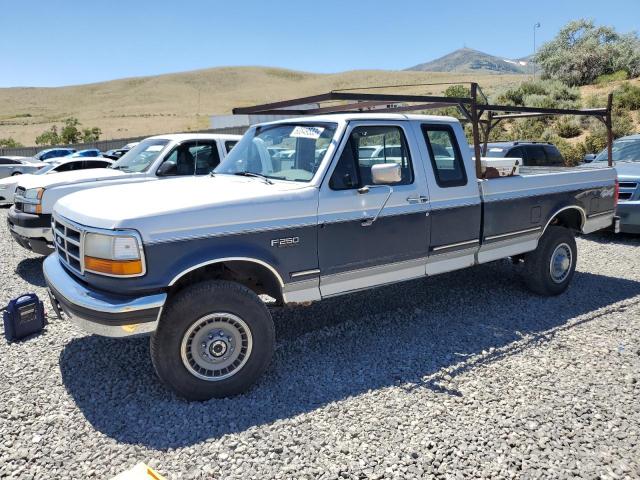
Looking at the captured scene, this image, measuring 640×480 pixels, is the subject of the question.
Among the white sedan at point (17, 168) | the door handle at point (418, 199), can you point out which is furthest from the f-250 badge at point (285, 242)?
the white sedan at point (17, 168)

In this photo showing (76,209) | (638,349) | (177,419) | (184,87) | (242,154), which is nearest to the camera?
(177,419)

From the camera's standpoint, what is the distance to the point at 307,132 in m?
4.71

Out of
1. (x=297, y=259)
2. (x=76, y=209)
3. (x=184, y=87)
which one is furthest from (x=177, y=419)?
(x=184, y=87)

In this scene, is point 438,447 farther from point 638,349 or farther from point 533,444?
point 638,349

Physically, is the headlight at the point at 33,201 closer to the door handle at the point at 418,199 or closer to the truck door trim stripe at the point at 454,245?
the door handle at the point at 418,199

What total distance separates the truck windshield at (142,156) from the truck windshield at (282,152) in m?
3.46

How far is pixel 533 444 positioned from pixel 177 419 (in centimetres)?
239

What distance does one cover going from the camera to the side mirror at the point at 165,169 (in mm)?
7648

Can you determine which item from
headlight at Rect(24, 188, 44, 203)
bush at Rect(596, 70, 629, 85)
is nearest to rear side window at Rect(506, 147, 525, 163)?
headlight at Rect(24, 188, 44, 203)

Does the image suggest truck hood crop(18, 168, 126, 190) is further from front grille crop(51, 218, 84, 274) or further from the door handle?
the door handle

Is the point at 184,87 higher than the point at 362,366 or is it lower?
higher

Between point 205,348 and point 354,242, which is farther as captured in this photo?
point 354,242

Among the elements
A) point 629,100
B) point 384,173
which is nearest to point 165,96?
point 629,100

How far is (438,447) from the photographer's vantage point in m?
3.33
